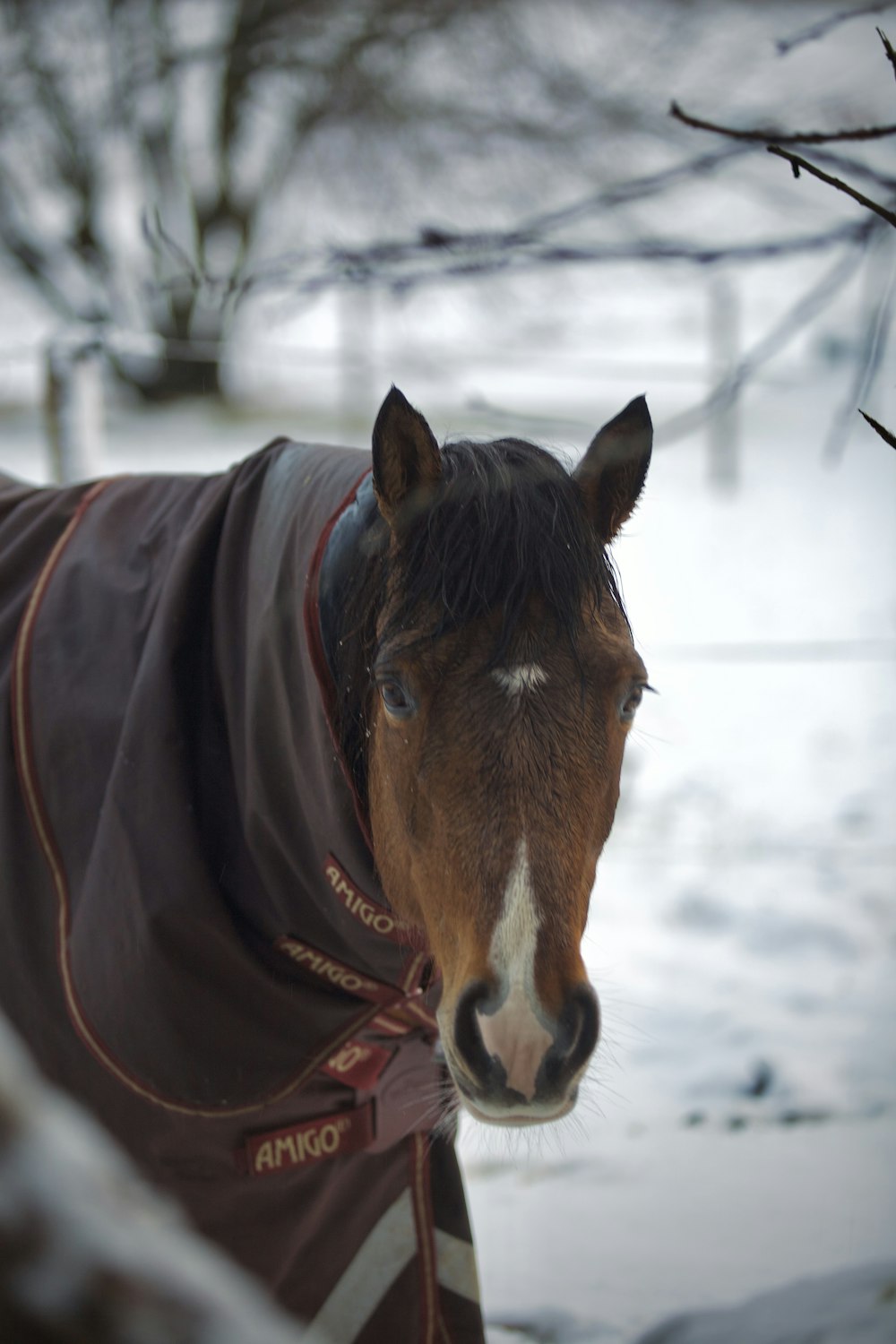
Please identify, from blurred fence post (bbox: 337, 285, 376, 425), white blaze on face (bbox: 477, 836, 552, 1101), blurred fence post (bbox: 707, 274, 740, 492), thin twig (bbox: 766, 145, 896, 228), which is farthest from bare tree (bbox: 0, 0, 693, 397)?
blurred fence post (bbox: 707, 274, 740, 492)

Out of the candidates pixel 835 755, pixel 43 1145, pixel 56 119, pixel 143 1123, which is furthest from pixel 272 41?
pixel 43 1145

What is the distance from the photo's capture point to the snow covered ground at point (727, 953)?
1923mm

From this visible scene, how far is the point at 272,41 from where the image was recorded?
4.19 meters

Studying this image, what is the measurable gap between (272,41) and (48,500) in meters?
3.48

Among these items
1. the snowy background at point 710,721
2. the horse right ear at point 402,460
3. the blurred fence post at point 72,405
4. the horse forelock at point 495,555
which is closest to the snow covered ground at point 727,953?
the snowy background at point 710,721

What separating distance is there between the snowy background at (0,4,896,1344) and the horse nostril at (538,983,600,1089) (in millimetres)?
319

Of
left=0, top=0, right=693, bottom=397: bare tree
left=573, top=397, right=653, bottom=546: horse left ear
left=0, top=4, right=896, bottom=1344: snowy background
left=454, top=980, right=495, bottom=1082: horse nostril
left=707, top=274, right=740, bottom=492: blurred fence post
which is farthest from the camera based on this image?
left=707, top=274, right=740, bottom=492: blurred fence post

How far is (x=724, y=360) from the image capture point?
574 centimetres

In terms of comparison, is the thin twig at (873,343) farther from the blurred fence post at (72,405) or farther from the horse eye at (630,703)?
the blurred fence post at (72,405)

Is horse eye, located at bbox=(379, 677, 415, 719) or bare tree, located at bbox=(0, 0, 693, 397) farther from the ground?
bare tree, located at bbox=(0, 0, 693, 397)

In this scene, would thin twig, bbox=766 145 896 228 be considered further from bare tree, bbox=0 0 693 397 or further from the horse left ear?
bare tree, bbox=0 0 693 397

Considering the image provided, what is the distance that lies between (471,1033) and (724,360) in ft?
17.9

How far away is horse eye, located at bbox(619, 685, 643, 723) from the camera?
113 cm

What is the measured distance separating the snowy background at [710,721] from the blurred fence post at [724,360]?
0.08ft
